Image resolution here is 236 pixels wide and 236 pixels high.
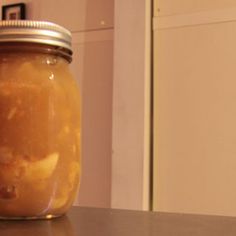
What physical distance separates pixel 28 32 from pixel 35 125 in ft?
0.30

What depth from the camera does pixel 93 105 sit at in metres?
1.70

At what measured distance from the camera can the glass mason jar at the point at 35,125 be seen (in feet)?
1.34

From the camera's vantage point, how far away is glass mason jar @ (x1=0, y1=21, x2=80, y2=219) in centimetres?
41
